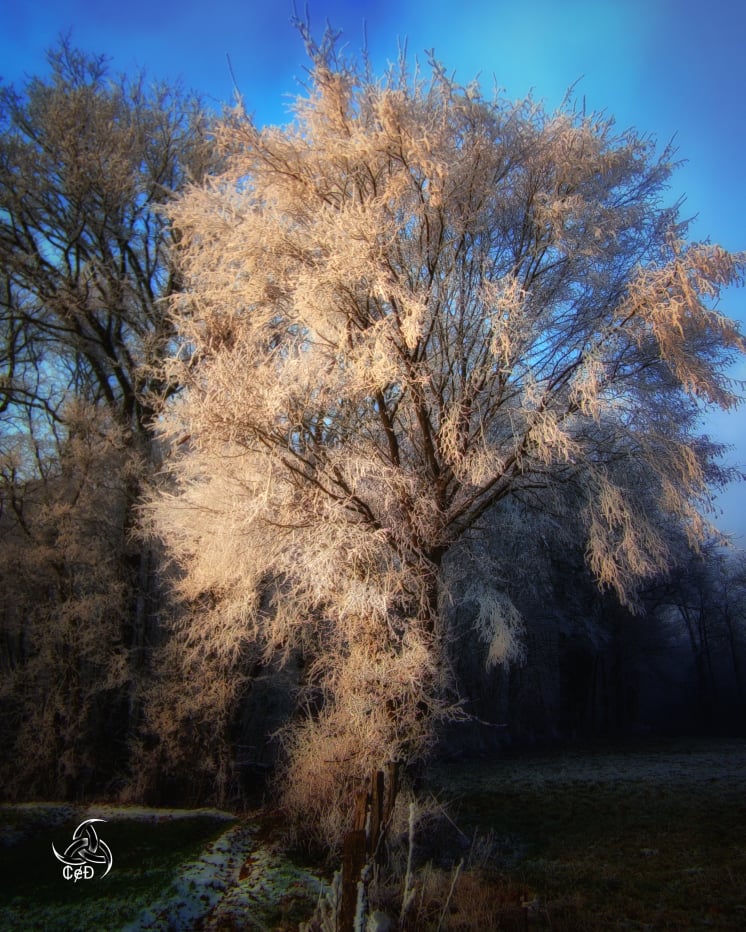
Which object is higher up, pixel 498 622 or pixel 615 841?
pixel 498 622

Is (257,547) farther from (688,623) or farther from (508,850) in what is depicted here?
(688,623)

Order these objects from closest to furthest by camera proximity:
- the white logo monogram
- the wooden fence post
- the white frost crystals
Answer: the wooden fence post < the white logo monogram < the white frost crystals

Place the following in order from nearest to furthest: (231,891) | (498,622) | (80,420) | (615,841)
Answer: (231,891)
(498,622)
(615,841)
(80,420)

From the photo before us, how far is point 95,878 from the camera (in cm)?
655

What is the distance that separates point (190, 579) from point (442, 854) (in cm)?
500

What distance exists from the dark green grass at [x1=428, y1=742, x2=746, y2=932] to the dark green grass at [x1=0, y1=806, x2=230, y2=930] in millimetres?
3265

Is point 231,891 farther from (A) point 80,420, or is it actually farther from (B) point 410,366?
(A) point 80,420

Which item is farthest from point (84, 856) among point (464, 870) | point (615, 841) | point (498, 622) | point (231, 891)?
point (615, 841)

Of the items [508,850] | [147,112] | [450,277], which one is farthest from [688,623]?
[147,112]

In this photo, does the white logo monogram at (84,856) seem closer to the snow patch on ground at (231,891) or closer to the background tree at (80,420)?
the snow patch on ground at (231,891)

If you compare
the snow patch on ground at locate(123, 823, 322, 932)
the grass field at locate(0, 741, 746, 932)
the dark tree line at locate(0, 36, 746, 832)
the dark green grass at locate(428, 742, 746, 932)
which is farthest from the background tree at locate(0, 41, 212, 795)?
the dark green grass at locate(428, 742, 746, 932)

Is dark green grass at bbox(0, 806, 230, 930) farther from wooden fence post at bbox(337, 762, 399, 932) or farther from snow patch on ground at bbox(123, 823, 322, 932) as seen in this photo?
wooden fence post at bbox(337, 762, 399, 932)

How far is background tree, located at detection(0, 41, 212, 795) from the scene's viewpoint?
37.8 ft

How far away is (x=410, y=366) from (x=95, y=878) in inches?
260
